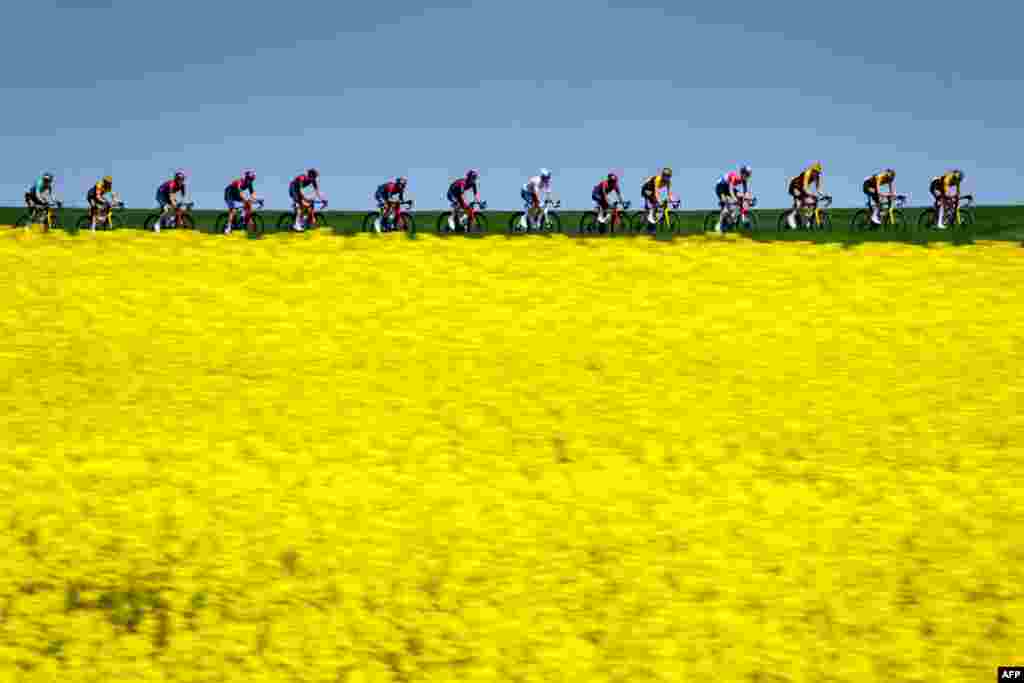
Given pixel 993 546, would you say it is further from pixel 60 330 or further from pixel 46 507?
pixel 60 330

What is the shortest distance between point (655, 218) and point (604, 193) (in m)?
2.05

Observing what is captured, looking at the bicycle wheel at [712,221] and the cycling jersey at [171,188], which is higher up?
the cycling jersey at [171,188]

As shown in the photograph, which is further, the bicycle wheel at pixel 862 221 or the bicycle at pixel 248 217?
the bicycle wheel at pixel 862 221

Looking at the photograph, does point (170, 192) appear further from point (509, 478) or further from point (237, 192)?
point (509, 478)

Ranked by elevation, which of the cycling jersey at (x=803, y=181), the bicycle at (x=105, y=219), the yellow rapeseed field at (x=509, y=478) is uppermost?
the cycling jersey at (x=803, y=181)

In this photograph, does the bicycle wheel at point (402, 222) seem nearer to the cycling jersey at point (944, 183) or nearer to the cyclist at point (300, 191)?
the cyclist at point (300, 191)

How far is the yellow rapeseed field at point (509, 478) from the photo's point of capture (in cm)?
1193

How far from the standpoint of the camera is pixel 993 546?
1341cm

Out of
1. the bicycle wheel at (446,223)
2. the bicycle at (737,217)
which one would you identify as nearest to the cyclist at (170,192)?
the bicycle wheel at (446,223)

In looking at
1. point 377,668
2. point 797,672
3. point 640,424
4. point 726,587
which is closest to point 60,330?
point 640,424

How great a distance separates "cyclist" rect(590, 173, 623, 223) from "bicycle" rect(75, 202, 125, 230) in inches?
577

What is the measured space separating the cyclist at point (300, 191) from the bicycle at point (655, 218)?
9913mm

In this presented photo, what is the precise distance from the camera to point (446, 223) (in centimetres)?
3794

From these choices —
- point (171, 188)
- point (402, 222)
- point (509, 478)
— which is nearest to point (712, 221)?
point (402, 222)
